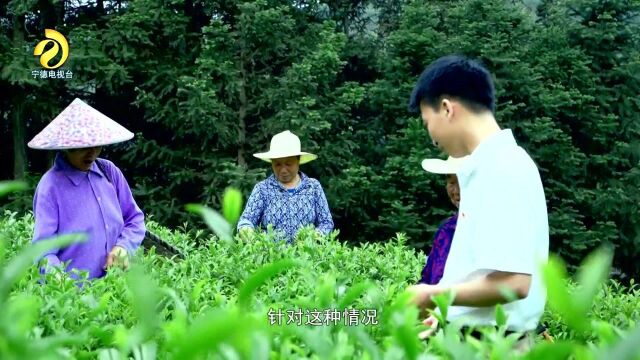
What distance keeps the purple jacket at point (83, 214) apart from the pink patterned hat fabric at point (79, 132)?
0.13 m

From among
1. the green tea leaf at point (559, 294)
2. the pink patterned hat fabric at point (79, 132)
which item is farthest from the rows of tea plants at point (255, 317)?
the pink patterned hat fabric at point (79, 132)

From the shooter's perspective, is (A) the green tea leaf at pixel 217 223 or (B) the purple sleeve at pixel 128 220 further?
(B) the purple sleeve at pixel 128 220

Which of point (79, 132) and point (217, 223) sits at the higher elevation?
point (217, 223)

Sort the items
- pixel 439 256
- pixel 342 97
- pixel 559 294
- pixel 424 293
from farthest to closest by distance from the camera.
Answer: pixel 342 97 → pixel 439 256 → pixel 424 293 → pixel 559 294

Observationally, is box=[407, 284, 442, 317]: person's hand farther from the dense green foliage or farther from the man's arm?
the dense green foliage

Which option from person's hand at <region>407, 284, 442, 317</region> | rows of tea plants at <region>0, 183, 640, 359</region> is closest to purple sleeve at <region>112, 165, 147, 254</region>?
rows of tea plants at <region>0, 183, 640, 359</region>

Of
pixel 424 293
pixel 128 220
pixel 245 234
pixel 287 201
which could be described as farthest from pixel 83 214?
pixel 424 293

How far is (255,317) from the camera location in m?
0.92

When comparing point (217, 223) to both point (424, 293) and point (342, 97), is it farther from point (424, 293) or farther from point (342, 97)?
point (342, 97)

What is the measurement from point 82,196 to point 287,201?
2133mm

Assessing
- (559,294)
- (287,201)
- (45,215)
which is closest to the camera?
(559,294)

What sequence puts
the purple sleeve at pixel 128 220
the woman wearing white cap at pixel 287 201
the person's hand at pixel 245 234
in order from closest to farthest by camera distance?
the purple sleeve at pixel 128 220 < the person's hand at pixel 245 234 < the woman wearing white cap at pixel 287 201

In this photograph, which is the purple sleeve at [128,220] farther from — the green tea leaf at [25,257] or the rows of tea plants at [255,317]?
the green tea leaf at [25,257]

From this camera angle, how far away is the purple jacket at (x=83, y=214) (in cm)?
381
